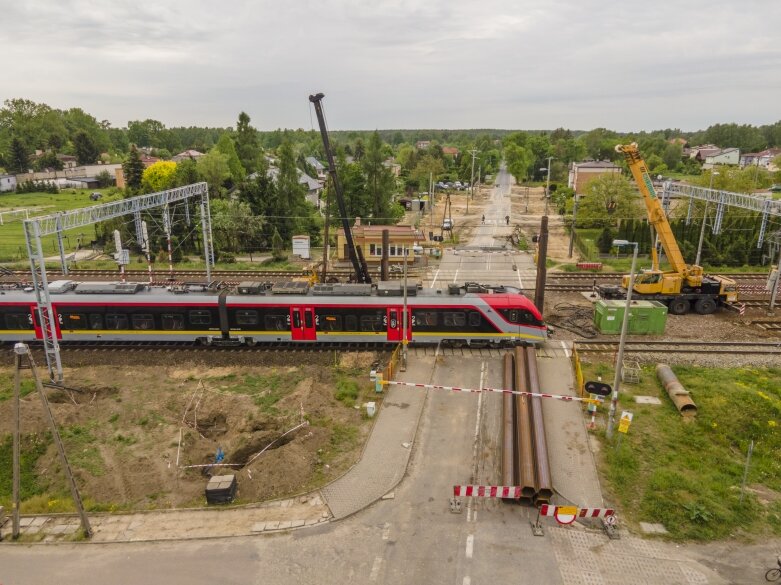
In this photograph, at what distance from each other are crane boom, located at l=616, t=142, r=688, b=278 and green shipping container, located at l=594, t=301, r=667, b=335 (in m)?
4.71

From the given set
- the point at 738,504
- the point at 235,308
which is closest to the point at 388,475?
the point at 738,504

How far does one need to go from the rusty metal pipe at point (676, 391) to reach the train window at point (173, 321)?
21841 mm

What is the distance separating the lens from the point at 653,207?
30.1m

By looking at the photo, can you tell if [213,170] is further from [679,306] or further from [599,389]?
[599,389]

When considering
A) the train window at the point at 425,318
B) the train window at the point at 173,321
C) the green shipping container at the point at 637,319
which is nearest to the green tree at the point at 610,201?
the green shipping container at the point at 637,319

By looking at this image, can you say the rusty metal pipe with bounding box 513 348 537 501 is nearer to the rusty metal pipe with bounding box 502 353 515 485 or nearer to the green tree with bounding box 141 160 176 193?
the rusty metal pipe with bounding box 502 353 515 485

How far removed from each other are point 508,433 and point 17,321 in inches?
931

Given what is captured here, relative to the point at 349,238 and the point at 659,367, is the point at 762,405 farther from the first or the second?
the point at 349,238

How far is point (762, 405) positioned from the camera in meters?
18.8

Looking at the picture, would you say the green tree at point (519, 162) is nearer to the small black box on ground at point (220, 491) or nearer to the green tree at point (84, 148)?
the green tree at point (84, 148)

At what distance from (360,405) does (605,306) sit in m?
15.4

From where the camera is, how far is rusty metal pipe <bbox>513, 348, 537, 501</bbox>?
1412cm

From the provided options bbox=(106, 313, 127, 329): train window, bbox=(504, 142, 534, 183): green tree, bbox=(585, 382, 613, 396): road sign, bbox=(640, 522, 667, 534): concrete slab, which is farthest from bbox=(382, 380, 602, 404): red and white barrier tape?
bbox=(504, 142, 534, 183): green tree

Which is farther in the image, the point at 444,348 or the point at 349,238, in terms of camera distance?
the point at 349,238
